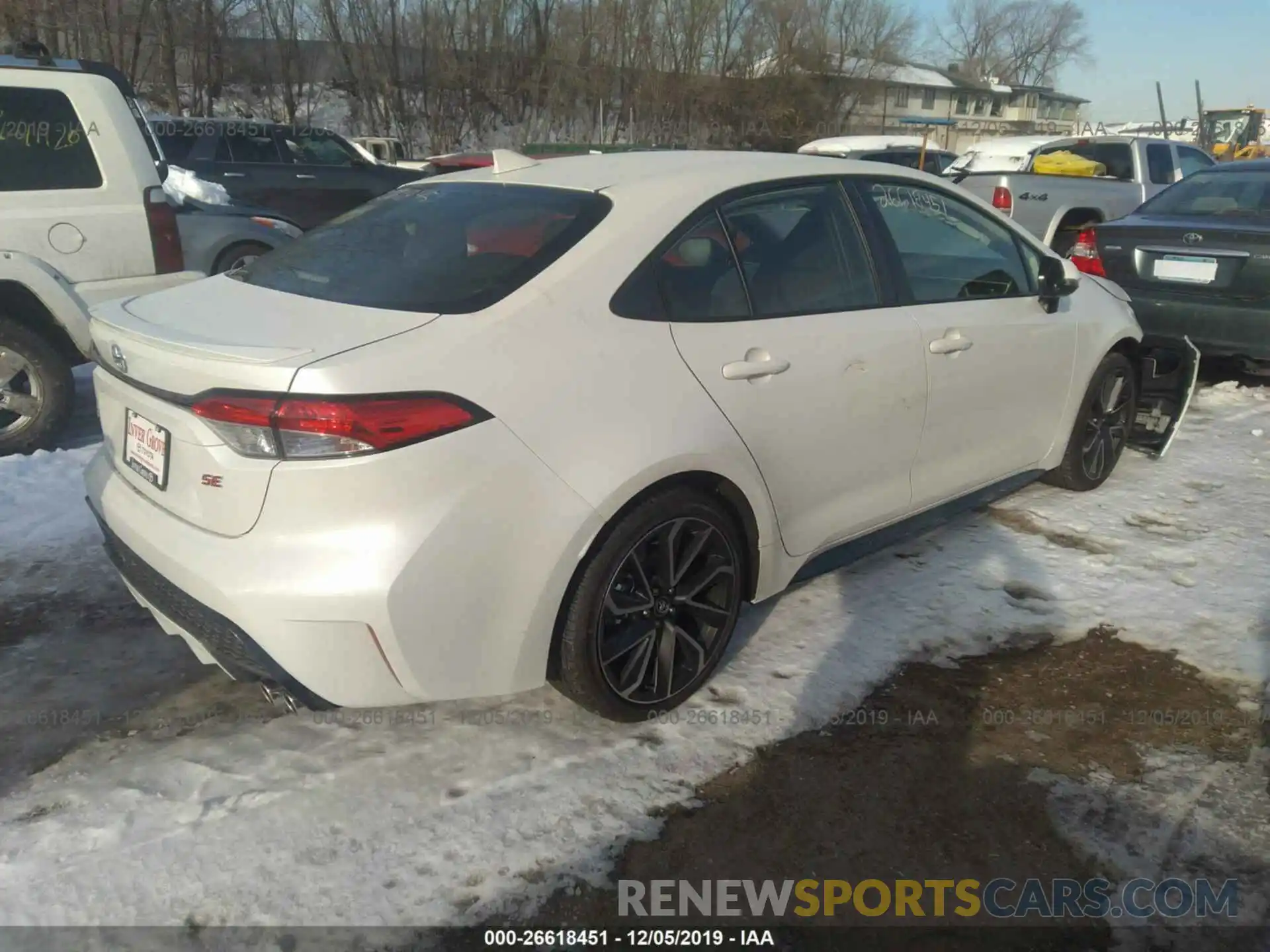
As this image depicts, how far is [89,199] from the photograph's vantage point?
17.3ft

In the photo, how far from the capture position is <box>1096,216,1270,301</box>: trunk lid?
237 inches

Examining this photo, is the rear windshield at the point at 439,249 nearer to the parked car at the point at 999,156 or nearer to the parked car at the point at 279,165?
the parked car at the point at 279,165

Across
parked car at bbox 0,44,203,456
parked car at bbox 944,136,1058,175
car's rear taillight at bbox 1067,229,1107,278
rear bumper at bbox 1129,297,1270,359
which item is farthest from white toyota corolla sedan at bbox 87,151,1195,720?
parked car at bbox 944,136,1058,175

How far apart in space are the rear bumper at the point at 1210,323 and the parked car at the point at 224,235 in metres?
6.34

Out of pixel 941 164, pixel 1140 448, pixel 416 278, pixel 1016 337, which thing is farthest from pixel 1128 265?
pixel 941 164

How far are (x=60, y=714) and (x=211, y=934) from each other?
3.88 ft

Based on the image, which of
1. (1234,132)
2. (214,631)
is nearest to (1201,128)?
(1234,132)

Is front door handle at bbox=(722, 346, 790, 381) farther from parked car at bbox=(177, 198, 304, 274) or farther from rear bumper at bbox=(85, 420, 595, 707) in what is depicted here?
parked car at bbox=(177, 198, 304, 274)

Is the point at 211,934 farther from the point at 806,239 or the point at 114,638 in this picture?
the point at 806,239

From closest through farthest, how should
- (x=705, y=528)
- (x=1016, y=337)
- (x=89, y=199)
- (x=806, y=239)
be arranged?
(x=705, y=528), (x=806, y=239), (x=1016, y=337), (x=89, y=199)

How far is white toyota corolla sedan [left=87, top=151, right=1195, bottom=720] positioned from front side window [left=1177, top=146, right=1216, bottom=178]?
963 cm

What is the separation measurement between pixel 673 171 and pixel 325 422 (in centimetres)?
148

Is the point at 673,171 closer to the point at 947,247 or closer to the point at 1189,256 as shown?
the point at 947,247

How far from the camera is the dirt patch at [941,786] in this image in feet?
7.69
